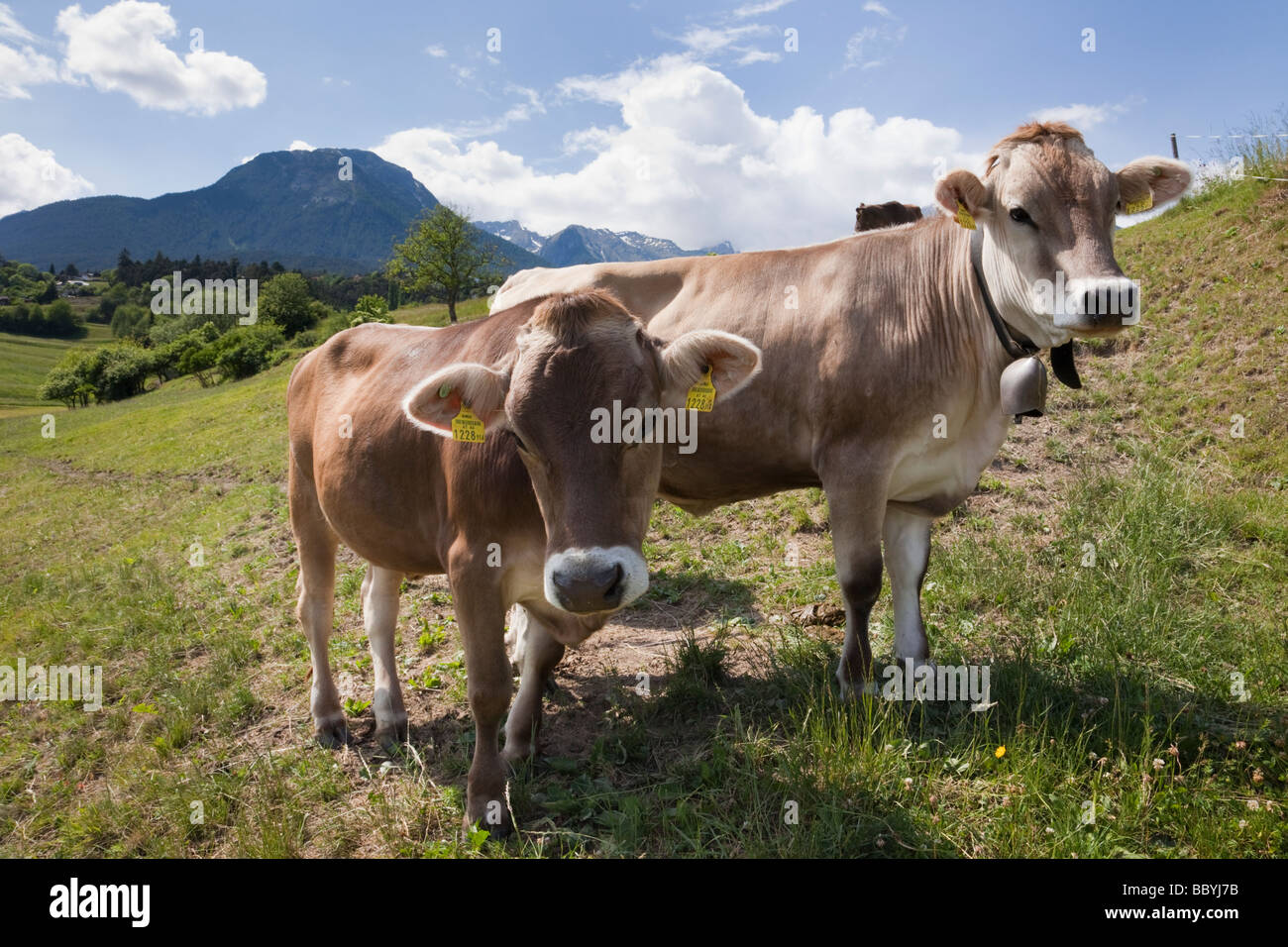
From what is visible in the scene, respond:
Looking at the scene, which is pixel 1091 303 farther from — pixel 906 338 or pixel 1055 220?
pixel 906 338

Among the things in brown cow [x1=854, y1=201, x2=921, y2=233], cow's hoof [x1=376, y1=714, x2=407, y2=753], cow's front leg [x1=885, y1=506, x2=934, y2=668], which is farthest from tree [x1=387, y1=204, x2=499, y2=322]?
cow's front leg [x1=885, y1=506, x2=934, y2=668]

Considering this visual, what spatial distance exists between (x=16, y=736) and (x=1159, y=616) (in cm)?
969

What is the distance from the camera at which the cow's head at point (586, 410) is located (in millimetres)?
3127

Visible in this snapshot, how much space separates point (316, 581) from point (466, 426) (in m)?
2.87

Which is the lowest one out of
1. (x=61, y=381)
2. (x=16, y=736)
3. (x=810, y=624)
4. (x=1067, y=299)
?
(x=16, y=736)

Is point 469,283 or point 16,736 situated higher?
point 469,283

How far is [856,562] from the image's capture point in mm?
4703

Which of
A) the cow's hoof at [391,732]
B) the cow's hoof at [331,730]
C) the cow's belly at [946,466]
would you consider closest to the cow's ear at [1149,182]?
the cow's belly at [946,466]

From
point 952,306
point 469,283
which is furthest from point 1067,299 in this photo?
point 469,283

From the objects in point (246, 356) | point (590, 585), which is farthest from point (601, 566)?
point (246, 356)

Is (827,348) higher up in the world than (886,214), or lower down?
lower down

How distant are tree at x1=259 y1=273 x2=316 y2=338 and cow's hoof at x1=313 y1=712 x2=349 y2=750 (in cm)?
9238
